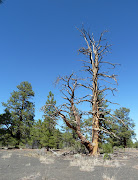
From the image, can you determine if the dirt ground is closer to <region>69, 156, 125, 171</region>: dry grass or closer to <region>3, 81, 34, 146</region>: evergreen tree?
<region>69, 156, 125, 171</region>: dry grass

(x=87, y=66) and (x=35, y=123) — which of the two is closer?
(x=87, y=66)

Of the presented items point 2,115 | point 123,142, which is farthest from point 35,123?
point 123,142

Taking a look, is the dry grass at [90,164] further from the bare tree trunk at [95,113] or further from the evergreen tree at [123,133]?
the evergreen tree at [123,133]

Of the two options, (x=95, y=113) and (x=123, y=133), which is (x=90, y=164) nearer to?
(x=95, y=113)

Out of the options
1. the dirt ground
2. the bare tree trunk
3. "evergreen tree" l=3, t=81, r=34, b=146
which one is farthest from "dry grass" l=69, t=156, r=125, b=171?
"evergreen tree" l=3, t=81, r=34, b=146

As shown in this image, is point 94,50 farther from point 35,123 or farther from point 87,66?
point 35,123

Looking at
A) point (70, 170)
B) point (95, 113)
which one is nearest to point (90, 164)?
point (70, 170)

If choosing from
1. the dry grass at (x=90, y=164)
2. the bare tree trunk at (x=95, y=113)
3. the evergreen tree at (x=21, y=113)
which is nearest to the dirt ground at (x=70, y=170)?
the dry grass at (x=90, y=164)

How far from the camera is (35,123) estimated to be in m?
24.0

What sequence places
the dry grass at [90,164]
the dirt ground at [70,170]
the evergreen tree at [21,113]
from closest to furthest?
the dirt ground at [70,170] < the dry grass at [90,164] < the evergreen tree at [21,113]

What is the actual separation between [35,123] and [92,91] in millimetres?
14951

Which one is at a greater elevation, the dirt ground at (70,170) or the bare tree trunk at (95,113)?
the bare tree trunk at (95,113)

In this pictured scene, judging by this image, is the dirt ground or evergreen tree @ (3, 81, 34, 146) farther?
evergreen tree @ (3, 81, 34, 146)

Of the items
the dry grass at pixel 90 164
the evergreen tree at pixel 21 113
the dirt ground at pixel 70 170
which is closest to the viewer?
the dirt ground at pixel 70 170
